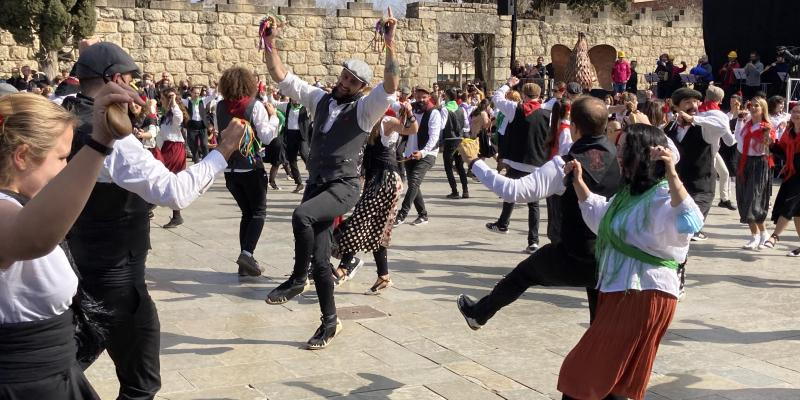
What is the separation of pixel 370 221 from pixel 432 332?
1.25 meters

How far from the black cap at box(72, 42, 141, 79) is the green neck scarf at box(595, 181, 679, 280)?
2.16 meters

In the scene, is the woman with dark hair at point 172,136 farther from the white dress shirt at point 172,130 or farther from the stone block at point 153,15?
the stone block at point 153,15

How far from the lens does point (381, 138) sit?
784 cm

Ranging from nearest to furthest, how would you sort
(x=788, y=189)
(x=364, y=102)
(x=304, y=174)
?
(x=364, y=102) < (x=788, y=189) < (x=304, y=174)

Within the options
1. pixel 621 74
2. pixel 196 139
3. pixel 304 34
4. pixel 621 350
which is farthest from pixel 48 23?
pixel 621 350

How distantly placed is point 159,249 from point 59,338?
23.4 ft

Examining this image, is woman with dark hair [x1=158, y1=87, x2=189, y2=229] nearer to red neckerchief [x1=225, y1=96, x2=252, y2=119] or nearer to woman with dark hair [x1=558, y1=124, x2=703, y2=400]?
red neckerchief [x1=225, y1=96, x2=252, y2=119]

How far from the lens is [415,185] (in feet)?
37.3

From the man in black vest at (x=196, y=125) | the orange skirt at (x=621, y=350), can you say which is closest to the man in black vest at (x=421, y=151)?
the man in black vest at (x=196, y=125)

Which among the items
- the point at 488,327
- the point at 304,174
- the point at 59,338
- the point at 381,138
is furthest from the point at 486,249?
the point at 304,174

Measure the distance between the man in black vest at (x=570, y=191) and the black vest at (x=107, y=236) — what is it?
172 cm

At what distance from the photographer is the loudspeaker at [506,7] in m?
28.2

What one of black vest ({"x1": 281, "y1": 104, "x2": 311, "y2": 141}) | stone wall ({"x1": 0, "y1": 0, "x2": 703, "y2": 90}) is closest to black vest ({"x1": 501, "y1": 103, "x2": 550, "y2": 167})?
black vest ({"x1": 281, "y1": 104, "x2": 311, "y2": 141})

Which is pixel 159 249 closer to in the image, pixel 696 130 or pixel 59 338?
pixel 696 130
